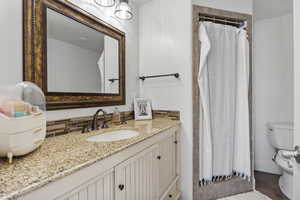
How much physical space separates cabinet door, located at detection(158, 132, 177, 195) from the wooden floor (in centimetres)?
124

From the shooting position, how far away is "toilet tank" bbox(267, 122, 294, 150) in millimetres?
2152

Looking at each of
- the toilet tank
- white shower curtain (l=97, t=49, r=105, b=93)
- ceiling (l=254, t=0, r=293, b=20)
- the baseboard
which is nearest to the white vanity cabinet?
white shower curtain (l=97, t=49, r=105, b=93)

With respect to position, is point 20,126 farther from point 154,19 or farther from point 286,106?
point 286,106

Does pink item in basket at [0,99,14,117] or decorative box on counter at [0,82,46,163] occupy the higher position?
pink item in basket at [0,99,14,117]

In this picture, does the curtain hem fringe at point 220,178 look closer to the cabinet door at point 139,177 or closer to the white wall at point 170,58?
the white wall at point 170,58

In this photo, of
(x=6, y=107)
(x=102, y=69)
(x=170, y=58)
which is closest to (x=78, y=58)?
(x=102, y=69)

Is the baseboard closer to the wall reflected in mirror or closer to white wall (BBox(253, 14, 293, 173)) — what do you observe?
white wall (BBox(253, 14, 293, 173))

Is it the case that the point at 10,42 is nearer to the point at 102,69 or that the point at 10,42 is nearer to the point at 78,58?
the point at 78,58

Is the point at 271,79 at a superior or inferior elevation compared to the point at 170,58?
inferior

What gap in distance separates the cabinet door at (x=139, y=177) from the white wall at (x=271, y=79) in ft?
6.93

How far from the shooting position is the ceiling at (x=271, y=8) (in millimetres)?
2148

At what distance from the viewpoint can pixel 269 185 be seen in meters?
2.16

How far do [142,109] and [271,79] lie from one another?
2076mm

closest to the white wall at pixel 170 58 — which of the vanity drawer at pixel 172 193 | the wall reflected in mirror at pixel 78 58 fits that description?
the vanity drawer at pixel 172 193
